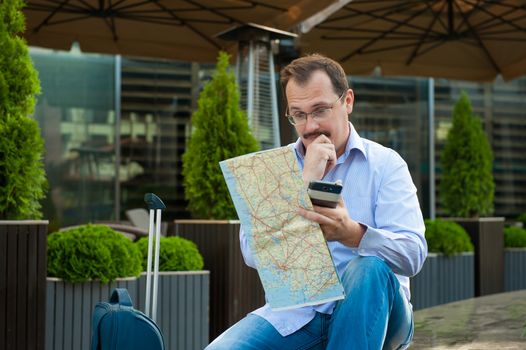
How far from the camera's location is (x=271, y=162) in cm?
232

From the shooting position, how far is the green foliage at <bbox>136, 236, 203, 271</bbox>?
5328 millimetres

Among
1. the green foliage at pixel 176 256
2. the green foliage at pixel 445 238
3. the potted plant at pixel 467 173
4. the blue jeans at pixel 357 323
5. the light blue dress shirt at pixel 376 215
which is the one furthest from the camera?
the potted plant at pixel 467 173

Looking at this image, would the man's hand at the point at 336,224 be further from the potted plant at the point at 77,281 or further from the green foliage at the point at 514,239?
the green foliage at the point at 514,239

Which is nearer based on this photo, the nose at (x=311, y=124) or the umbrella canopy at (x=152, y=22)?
the nose at (x=311, y=124)

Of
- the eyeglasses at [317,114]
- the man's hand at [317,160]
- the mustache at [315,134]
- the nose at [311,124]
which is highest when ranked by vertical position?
the eyeglasses at [317,114]

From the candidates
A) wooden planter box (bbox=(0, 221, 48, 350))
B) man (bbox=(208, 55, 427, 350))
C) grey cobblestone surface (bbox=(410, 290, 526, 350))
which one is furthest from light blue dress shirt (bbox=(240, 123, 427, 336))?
wooden planter box (bbox=(0, 221, 48, 350))

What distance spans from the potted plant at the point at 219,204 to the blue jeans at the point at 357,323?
3.36 metres

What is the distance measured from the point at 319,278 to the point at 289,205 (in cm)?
22

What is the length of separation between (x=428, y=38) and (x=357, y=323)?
9680mm

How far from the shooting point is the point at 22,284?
4.30 metres

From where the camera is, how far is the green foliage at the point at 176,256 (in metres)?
5.33

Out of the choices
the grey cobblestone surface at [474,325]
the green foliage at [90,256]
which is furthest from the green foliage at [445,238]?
the green foliage at [90,256]

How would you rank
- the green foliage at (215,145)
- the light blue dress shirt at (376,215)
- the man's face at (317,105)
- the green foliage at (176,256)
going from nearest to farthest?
the light blue dress shirt at (376,215) → the man's face at (317,105) → the green foliage at (176,256) → the green foliage at (215,145)

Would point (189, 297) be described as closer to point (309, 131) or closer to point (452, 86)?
point (309, 131)
